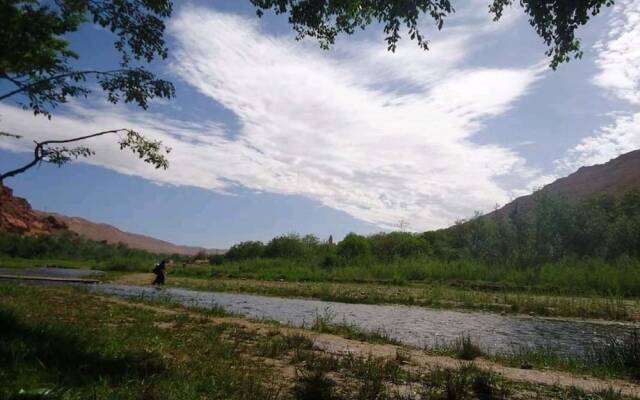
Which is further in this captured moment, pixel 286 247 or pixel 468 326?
pixel 286 247

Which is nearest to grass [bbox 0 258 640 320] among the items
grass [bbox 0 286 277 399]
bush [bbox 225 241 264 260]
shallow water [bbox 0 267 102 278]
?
shallow water [bbox 0 267 102 278]

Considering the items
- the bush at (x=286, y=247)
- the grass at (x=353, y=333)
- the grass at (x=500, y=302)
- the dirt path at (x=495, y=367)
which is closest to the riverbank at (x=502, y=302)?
the grass at (x=500, y=302)

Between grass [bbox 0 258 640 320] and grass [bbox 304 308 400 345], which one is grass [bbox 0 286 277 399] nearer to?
grass [bbox 304 308 400 345]

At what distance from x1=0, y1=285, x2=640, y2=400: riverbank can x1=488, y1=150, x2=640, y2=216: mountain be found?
137971mm

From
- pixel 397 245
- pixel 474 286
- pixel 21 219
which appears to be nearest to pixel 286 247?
pixel 397 245

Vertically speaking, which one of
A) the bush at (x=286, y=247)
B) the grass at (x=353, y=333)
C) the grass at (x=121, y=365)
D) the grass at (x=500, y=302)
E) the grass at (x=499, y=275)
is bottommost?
the grass at (x=121, y=365)

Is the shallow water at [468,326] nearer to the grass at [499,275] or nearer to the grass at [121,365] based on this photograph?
the grass at [121,365]

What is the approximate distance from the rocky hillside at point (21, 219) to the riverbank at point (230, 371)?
144 metres

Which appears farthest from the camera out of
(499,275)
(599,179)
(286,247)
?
(599,179)

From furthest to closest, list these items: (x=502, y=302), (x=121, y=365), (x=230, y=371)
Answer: (x=502, y=302), (x=230, y=371), (x=121, y=365)

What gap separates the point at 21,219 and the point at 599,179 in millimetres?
197246

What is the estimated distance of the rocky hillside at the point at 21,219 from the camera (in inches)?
5324

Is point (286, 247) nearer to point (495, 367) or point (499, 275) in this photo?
point (499, 275)

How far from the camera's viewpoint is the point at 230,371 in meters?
7.43
